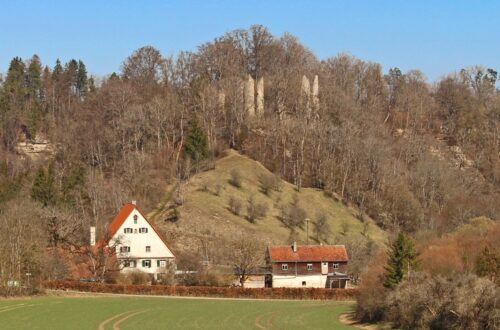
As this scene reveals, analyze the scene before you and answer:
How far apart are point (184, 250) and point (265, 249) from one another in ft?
27.8

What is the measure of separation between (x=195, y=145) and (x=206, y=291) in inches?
1499

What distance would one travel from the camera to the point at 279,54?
447ft

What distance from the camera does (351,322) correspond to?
154 ft

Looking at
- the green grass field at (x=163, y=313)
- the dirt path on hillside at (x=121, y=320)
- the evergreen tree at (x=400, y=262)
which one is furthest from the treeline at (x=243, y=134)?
the evergreen tree at (x=400, y=262)

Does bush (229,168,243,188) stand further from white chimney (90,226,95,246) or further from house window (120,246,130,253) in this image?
white chimney (90,226,95,246)

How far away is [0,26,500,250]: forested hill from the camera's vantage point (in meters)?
99.7

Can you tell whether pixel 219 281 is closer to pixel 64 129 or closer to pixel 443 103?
pixel 64 129

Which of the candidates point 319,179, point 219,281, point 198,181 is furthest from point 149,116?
point 219,281

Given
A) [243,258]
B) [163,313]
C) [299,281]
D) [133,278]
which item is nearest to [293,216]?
[299,281]

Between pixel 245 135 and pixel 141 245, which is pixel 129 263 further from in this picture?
pixel 245 135

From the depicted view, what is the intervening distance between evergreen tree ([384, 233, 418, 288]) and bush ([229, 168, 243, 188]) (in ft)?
174

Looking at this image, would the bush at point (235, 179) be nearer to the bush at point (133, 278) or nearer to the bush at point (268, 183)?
the bush at point (268, 183)

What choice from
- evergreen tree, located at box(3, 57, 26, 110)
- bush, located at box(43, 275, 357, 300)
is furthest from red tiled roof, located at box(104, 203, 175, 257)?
evergreen tree, located at box(3, 57, 26, 110)

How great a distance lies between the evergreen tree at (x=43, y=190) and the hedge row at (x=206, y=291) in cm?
2267
